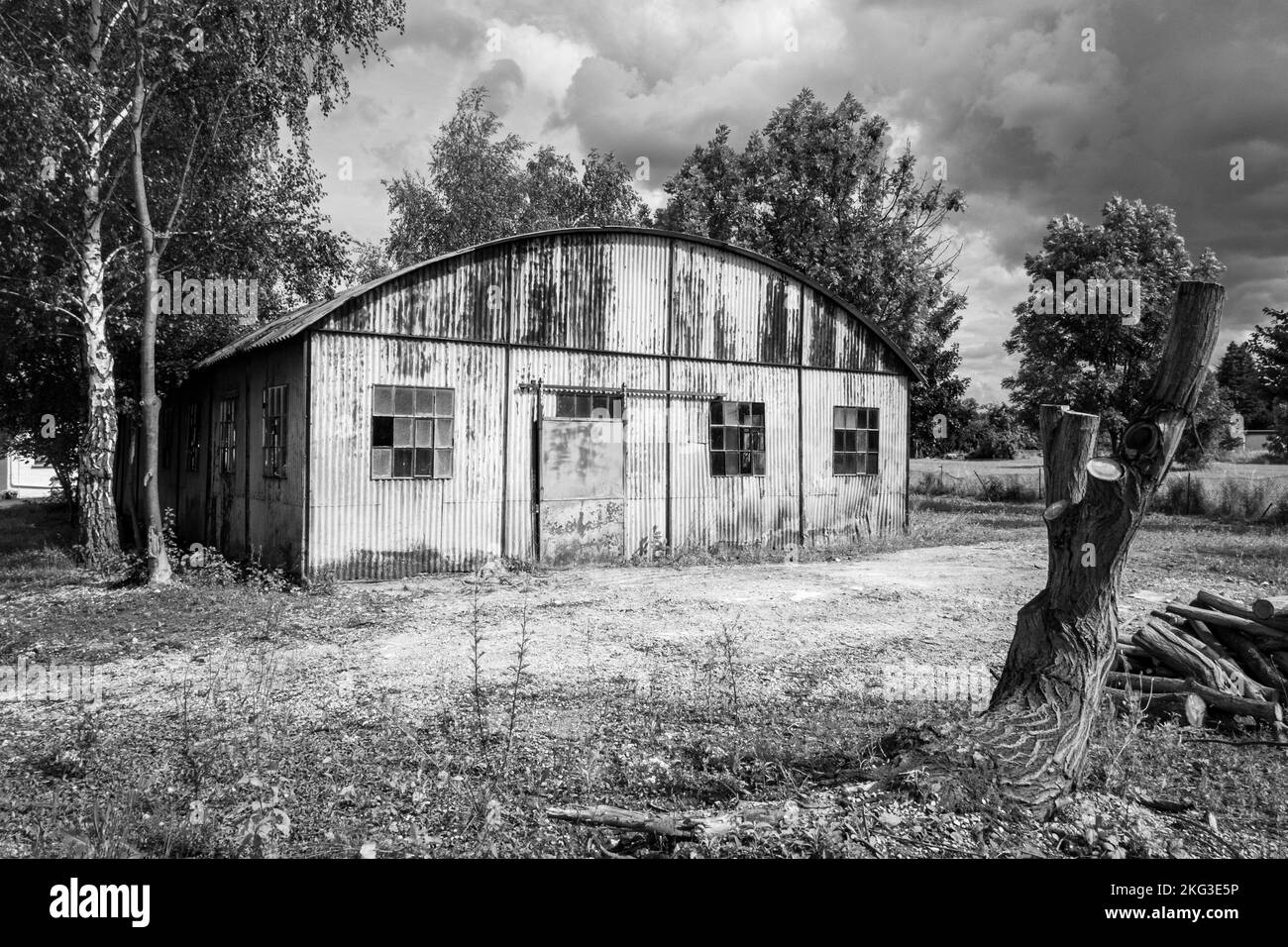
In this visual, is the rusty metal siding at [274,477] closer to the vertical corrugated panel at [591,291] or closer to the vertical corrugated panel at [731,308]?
the vertical corrugated panel at [591,291]

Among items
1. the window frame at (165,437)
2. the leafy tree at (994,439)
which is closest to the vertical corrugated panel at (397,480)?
the window frame at (165,437)

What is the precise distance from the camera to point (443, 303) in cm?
1270

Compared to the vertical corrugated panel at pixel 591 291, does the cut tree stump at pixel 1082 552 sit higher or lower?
lower

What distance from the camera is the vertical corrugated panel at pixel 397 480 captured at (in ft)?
38.6

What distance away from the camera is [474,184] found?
33.7m

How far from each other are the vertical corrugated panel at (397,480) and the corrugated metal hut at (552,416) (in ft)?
0.10

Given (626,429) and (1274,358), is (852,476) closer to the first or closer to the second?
(626,429)

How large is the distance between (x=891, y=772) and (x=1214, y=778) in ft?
7.63

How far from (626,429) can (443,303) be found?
148 inches

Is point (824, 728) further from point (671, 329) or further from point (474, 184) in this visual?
point (474, 184)

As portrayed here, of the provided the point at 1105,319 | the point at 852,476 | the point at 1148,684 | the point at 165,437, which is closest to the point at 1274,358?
the point at 1105,319

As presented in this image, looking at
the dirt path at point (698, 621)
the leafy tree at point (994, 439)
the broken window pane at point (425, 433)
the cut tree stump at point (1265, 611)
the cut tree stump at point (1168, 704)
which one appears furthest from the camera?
the leafy tree at point (994, 439)

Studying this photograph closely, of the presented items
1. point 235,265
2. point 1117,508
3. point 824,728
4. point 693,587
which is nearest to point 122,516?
point 235,265

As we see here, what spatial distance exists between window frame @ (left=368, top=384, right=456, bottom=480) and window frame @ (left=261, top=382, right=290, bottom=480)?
148 cm
